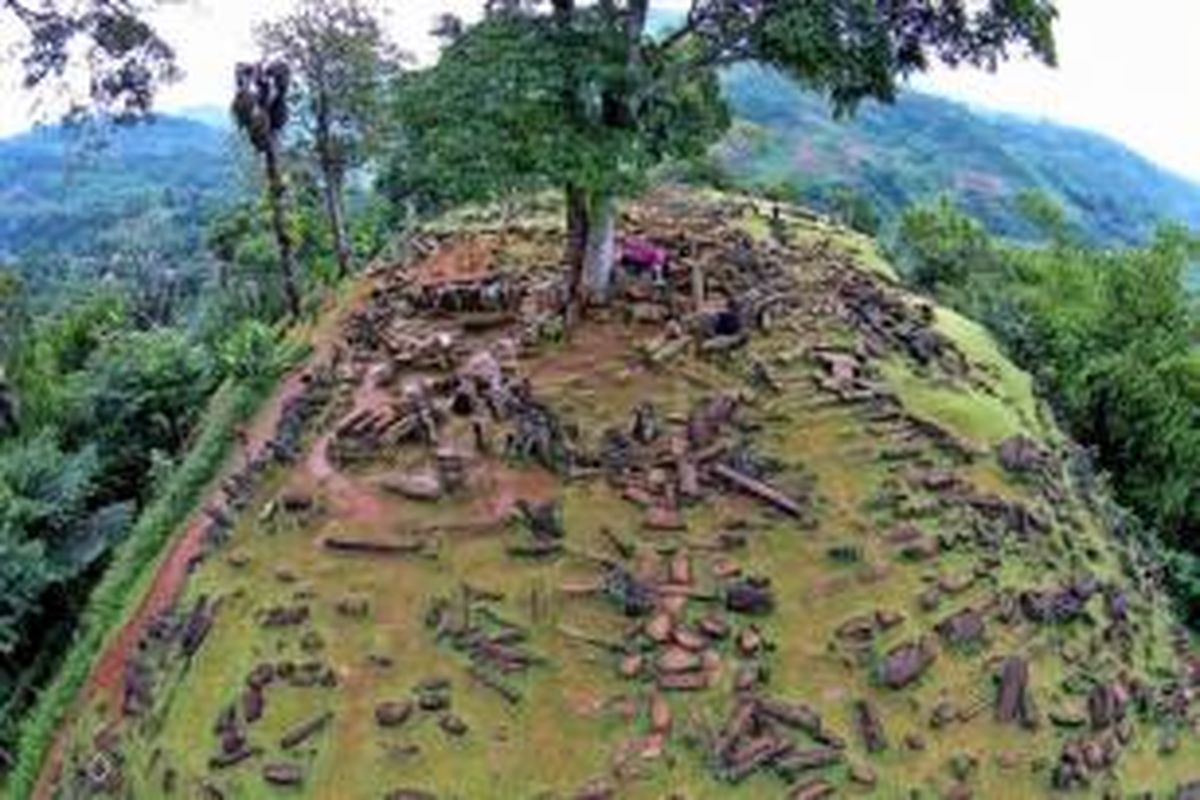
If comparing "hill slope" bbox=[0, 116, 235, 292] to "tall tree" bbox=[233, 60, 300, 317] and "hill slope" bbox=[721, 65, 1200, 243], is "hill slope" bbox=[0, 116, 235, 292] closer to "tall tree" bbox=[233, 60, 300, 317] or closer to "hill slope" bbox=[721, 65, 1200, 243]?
"hill slope" bbox=[721, 65, 1200, 243]

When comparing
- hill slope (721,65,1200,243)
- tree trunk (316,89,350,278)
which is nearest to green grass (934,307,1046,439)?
tree trunk (316,89,350,278)

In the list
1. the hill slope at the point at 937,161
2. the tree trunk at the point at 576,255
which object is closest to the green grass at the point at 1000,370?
the tree trunk at the point at 576,255

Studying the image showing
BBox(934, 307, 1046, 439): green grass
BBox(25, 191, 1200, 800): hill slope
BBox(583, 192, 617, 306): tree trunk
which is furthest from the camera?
BBox(934, 307, 1046, 439): green grass

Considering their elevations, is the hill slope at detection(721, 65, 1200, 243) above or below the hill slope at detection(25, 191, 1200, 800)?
below

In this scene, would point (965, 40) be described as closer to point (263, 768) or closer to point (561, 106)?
point (561, 106)

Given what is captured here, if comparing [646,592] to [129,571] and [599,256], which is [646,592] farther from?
[129,571]
